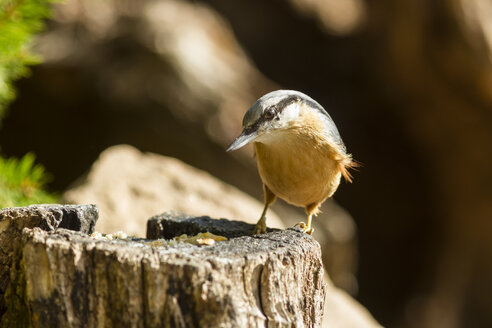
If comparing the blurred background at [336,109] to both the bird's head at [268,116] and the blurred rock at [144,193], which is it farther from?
the bird's head at [268,116]

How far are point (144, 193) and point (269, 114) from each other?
213cm

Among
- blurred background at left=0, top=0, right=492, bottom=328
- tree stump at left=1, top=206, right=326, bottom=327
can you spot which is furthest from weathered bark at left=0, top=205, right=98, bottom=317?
blurred background at left=0, top=0, right=492, bottom=328

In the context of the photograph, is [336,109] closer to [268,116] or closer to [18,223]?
[268,116]

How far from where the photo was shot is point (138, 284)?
201 cm

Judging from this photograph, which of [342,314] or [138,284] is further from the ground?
[138,284]

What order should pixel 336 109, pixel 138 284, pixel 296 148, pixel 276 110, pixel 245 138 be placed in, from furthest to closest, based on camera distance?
pixel 336 109 < pixel 296 148 < pixel 276 110 < pixel 245 138 < pixel 138 284

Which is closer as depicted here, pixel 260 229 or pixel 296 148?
pixel 260 229

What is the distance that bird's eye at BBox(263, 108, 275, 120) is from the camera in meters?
2.98

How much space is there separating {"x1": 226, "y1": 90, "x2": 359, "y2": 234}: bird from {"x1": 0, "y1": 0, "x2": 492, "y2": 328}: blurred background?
1.78 m

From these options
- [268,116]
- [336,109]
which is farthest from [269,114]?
[336,109]

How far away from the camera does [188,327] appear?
2.02 m

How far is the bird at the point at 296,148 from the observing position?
3049 millimetres

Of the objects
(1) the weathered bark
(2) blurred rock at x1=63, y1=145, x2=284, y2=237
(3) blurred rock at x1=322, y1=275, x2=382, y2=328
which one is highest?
(1) the weathered bark

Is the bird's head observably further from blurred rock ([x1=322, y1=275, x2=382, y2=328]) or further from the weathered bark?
blurred rock ([x1=322, y1=275, x2=382, y2=328])
